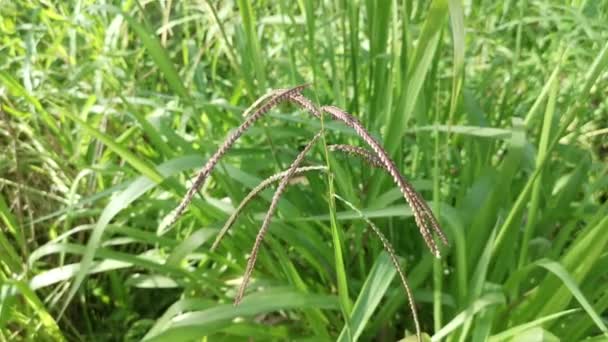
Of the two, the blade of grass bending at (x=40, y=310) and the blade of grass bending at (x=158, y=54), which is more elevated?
the blade of grass bending at (x=158, y=54)

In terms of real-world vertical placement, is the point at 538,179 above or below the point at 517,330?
above

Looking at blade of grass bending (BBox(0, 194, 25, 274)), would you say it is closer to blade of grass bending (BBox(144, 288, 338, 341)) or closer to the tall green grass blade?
blade of grass bending (BBox(144, 288, 338, 341))

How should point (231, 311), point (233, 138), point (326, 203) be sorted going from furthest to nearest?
1. point (326, 203)
2. point (231, 311)
3. point (233, 138)

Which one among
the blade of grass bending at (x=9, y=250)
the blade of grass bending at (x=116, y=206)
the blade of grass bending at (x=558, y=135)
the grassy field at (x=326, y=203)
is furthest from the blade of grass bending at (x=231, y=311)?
the blade of grass bending at (x=9, y=250)

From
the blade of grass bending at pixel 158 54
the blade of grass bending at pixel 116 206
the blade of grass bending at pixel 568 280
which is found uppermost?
the blade of grass bending at pixel 158 54

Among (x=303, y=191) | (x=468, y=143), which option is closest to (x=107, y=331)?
(x=303, y=191)

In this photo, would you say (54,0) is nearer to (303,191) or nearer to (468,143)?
(303,191)

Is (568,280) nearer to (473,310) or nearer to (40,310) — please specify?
(473,310)

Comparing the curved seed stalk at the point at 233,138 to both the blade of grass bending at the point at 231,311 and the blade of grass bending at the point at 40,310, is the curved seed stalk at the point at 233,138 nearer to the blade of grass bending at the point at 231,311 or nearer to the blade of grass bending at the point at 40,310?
the blade of grass bending at the point at 231,311

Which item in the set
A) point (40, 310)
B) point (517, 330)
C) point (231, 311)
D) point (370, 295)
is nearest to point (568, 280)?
point (517, 330)
